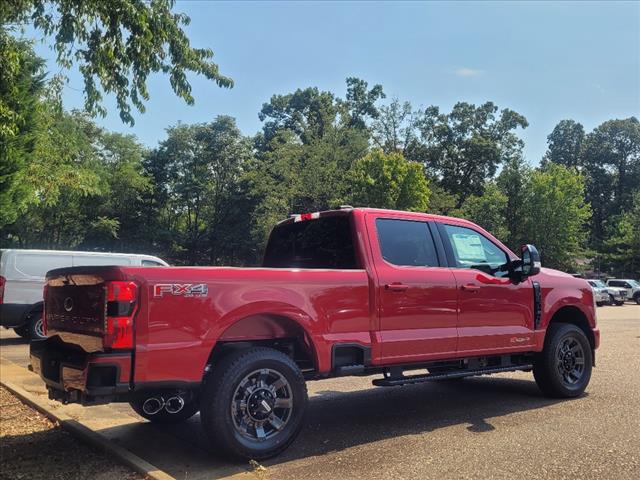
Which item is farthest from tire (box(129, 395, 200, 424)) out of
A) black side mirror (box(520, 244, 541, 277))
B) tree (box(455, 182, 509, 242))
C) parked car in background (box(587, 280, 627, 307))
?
tree (box(455, 182, 509, 242))

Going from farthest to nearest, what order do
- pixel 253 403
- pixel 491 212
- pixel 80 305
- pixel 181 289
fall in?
pixel 491 212
pixel 253 403
pixel 80 305
pixel 181 289

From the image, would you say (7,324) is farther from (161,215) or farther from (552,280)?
(161,215)

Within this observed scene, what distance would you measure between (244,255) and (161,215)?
8.13 m

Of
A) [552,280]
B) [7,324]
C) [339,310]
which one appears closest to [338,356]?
[339,310]

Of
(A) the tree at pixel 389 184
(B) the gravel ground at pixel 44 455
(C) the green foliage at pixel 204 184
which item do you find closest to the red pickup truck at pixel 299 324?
(B) the gravel ground at pixel 44 455

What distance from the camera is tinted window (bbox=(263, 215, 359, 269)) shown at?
19.3 ft

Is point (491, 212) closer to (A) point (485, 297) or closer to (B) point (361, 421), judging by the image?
(A) point (485, 297)

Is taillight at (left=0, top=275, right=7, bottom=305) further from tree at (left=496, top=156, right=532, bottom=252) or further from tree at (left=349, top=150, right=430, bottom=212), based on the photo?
tree at (left=496, top=156, right=532, bottom=252)

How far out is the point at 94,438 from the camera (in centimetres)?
528

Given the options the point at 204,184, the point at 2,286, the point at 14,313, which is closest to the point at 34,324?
the point at 14,313

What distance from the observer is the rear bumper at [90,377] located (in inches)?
165

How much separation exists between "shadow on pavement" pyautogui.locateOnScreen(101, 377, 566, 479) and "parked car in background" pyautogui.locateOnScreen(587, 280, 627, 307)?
31.5m

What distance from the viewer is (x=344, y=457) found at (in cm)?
499

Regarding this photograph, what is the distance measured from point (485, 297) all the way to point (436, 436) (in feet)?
5.31
